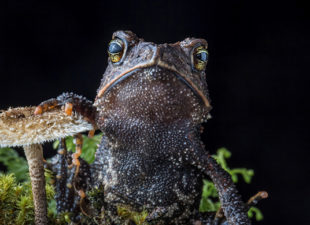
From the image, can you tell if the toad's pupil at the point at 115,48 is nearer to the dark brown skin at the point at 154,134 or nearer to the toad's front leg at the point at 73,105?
the dark brown skin at the point at 154,134

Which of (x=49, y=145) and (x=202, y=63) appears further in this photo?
(x=49, y=145)

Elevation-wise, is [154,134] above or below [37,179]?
above

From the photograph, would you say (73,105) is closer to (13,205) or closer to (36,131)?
(36,131)

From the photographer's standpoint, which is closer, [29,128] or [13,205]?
[29,128]

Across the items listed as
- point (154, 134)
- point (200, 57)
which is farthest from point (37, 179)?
point (200, 57)

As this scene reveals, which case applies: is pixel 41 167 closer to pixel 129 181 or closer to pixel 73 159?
pixel 73 159

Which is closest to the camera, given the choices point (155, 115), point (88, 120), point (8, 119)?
point (8, 119)

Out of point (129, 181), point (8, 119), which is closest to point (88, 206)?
point (129, 181)
